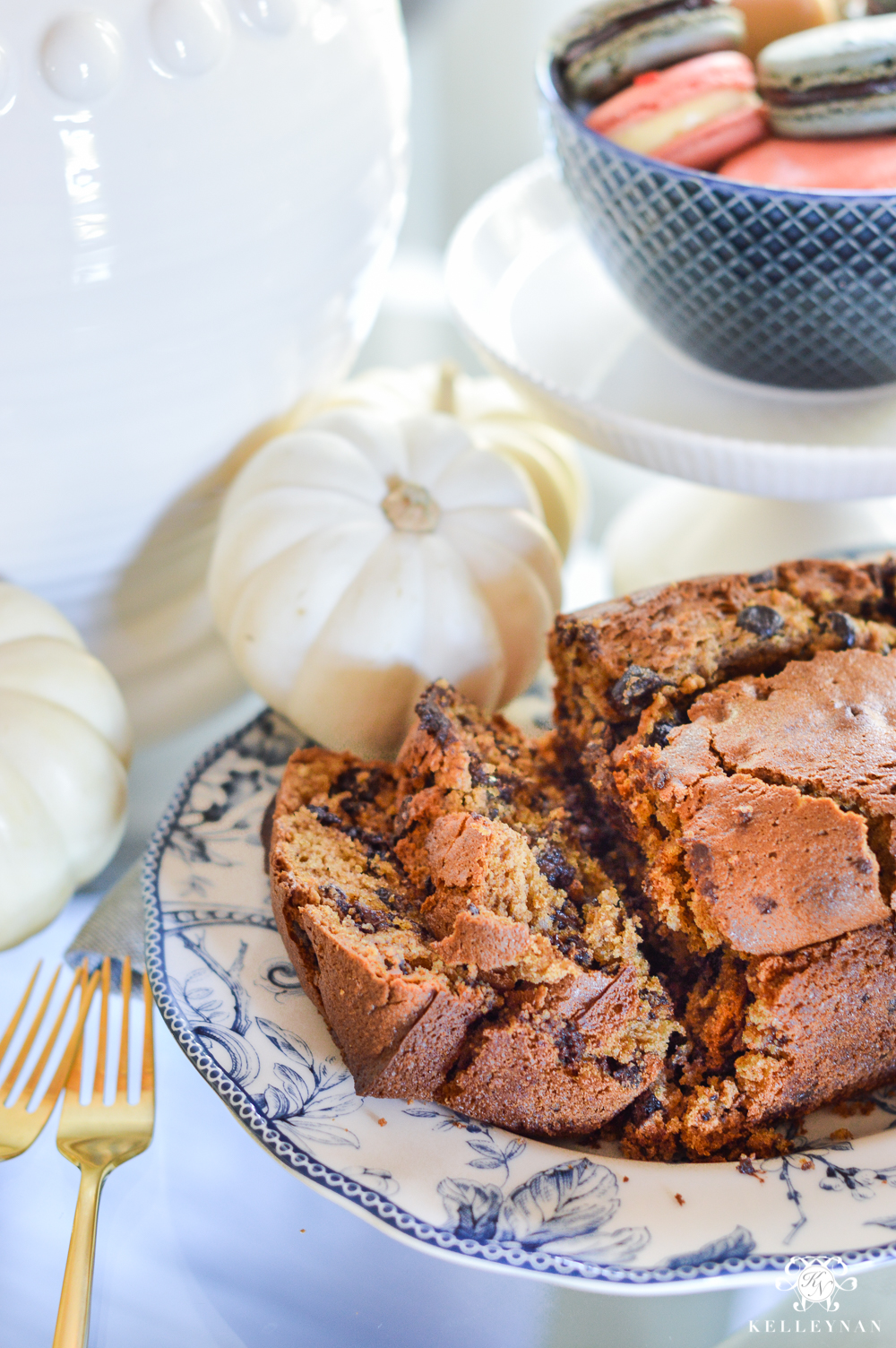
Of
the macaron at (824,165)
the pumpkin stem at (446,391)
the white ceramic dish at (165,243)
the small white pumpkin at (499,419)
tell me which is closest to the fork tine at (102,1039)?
the white ceramic dish at (165,243)

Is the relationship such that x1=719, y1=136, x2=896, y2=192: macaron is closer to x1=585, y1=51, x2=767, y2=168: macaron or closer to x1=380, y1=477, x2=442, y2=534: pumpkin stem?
x1=585, y1=51, x2=767, y2=168: macaron

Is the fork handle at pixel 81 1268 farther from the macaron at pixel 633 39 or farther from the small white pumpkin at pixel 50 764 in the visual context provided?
the macaron at pixel 633 39

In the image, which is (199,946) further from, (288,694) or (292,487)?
(292,487)

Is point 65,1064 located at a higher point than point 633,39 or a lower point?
lower

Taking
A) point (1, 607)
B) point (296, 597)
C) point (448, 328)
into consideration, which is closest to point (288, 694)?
point (296, 597)

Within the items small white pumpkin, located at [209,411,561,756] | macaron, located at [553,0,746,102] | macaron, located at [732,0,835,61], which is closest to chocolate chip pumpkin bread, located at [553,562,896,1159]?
small white pumpkin, located at [209,411,561,756]

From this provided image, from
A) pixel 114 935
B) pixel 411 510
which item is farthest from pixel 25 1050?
pixel 411 510

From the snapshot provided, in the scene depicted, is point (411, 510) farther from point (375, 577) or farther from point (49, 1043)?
point (49, 1043)
